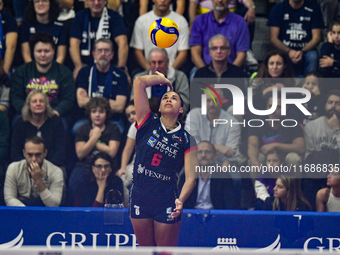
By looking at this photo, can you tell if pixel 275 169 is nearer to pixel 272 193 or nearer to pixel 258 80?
pixel 272 193

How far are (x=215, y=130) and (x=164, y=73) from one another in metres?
1.17

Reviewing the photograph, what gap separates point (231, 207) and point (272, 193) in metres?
0.57

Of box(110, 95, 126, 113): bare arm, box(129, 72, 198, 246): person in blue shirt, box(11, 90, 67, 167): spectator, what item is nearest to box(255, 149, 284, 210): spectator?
box(129, 72, 198, 246): person in blue shirt

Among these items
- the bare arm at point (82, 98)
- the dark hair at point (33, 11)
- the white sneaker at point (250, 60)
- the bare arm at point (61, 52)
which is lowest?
the bare arm at point (82, 98)

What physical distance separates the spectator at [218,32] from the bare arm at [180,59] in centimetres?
13

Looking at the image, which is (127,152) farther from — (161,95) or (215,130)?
(215,130)

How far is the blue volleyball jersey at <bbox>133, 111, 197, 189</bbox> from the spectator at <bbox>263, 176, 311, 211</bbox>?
5.38 feet

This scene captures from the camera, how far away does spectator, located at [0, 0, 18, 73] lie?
7984 millimetres

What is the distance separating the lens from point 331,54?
26.4 feet

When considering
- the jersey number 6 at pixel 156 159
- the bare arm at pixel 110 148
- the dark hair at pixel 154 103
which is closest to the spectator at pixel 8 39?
the bare arm at pixel 110 148

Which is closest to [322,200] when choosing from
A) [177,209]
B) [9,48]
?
[177,209]

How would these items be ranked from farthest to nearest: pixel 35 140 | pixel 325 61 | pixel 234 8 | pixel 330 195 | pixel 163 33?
1. pixel 234 8
2. pixel 325 61
3. pixel 35 140
4. pixel 330 195
5. pixel 163 33

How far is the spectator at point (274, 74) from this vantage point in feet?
24.6

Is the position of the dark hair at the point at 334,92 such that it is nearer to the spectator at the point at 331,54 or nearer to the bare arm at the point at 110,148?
the spectator at the point at 331,54
